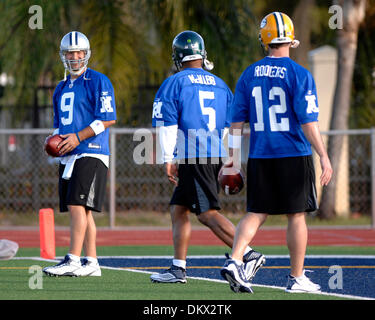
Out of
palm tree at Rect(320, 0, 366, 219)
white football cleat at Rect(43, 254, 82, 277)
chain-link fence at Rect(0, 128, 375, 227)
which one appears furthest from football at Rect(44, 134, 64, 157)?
palm tree at Rect(320, 0, 366, 219)

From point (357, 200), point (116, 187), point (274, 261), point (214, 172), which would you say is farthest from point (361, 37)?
point (214, 172)

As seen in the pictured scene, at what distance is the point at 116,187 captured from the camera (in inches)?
611

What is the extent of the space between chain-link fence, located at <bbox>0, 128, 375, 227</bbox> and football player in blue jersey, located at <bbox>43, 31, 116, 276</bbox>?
6881 millimetres

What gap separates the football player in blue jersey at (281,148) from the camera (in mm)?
6746

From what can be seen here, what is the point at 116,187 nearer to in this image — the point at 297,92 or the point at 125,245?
the point at 125,245

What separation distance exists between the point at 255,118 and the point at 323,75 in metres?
11.1

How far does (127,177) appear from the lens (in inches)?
615

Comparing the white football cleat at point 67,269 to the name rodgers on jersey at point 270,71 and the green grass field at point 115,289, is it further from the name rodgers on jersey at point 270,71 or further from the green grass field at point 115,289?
the name rodgers on jersey at point 270,71

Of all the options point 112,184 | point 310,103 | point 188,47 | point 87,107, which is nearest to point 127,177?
point 112,184

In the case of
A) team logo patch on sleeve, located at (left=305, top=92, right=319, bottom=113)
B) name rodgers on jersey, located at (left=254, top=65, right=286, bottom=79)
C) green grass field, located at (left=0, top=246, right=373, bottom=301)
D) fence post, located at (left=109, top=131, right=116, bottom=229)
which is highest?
name rodgers on jersey, located at (left=254, top=65, right=286, bottom=79)

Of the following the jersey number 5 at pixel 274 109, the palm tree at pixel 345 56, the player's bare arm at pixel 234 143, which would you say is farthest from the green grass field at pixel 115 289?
the palm tree at pixel 345 56

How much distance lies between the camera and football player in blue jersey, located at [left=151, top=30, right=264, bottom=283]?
751 centimetres

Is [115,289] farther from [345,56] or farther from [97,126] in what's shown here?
[345,56]

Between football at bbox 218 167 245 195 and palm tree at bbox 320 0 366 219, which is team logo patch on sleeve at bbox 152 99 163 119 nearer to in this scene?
football at bbox 218 167 245 195
